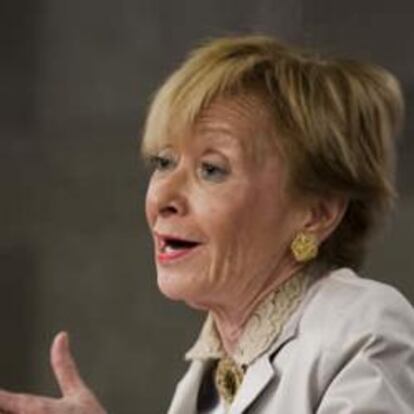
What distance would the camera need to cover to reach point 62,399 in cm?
151

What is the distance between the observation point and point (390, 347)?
1.43 metres

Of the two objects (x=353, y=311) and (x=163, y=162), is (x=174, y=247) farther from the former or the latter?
(x=353, y=311)

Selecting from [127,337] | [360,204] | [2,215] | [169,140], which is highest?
[169,140]

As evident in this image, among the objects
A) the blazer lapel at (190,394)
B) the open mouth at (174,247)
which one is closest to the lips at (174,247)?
the open mouth at (174,247)

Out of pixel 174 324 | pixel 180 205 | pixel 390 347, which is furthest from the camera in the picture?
pixel 174 324

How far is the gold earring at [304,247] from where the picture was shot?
1626 mm

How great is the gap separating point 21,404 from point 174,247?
1.04ft

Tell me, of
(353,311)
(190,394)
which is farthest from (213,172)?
(190,394)

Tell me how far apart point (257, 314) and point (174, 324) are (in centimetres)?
131

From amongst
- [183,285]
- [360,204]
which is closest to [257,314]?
[183,285]

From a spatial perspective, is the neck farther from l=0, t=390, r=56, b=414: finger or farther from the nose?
l=0, t=390, r=56, b=414: finger

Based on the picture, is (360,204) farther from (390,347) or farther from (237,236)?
(390,347)

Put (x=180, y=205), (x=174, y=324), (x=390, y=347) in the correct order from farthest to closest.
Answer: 1. (x=174, y=324)
2. (x=180, y=205)
3. (x=390, y=347)

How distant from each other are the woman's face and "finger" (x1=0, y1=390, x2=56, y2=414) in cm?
27
